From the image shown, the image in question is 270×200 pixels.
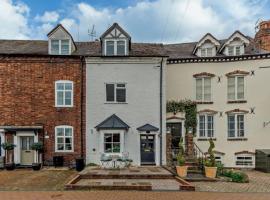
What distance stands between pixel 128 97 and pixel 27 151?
8.37 m

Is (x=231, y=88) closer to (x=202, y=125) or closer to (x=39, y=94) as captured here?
(x=202, y=125)

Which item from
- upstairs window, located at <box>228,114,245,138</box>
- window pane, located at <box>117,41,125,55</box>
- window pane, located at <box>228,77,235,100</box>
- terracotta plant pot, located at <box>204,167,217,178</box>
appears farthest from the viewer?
window pane, located at <box>228,77,235,100</box>

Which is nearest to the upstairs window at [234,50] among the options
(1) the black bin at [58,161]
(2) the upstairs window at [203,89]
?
(2) the upstairs window at [203,89]

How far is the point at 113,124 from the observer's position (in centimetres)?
2364

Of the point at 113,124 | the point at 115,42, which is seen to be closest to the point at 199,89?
the point at 115,42

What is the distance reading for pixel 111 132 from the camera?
78.7 feet

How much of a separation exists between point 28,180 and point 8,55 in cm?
1063

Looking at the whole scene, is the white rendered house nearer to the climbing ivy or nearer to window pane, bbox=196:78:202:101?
the climbing ivy

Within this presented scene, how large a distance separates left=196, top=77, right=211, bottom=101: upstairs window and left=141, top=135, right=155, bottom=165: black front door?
5999 mm

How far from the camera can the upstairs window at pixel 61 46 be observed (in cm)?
2491

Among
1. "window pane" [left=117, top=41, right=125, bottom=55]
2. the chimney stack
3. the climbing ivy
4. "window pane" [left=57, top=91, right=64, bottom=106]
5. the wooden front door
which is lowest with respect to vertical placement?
the wooden front door

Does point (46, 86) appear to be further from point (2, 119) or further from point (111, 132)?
point (111, 132)

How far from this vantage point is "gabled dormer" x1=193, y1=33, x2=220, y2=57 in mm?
27638

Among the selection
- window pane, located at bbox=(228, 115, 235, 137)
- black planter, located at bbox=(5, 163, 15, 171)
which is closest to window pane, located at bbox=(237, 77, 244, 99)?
window pane, located at bbox=(228, 115, 235, 137)
